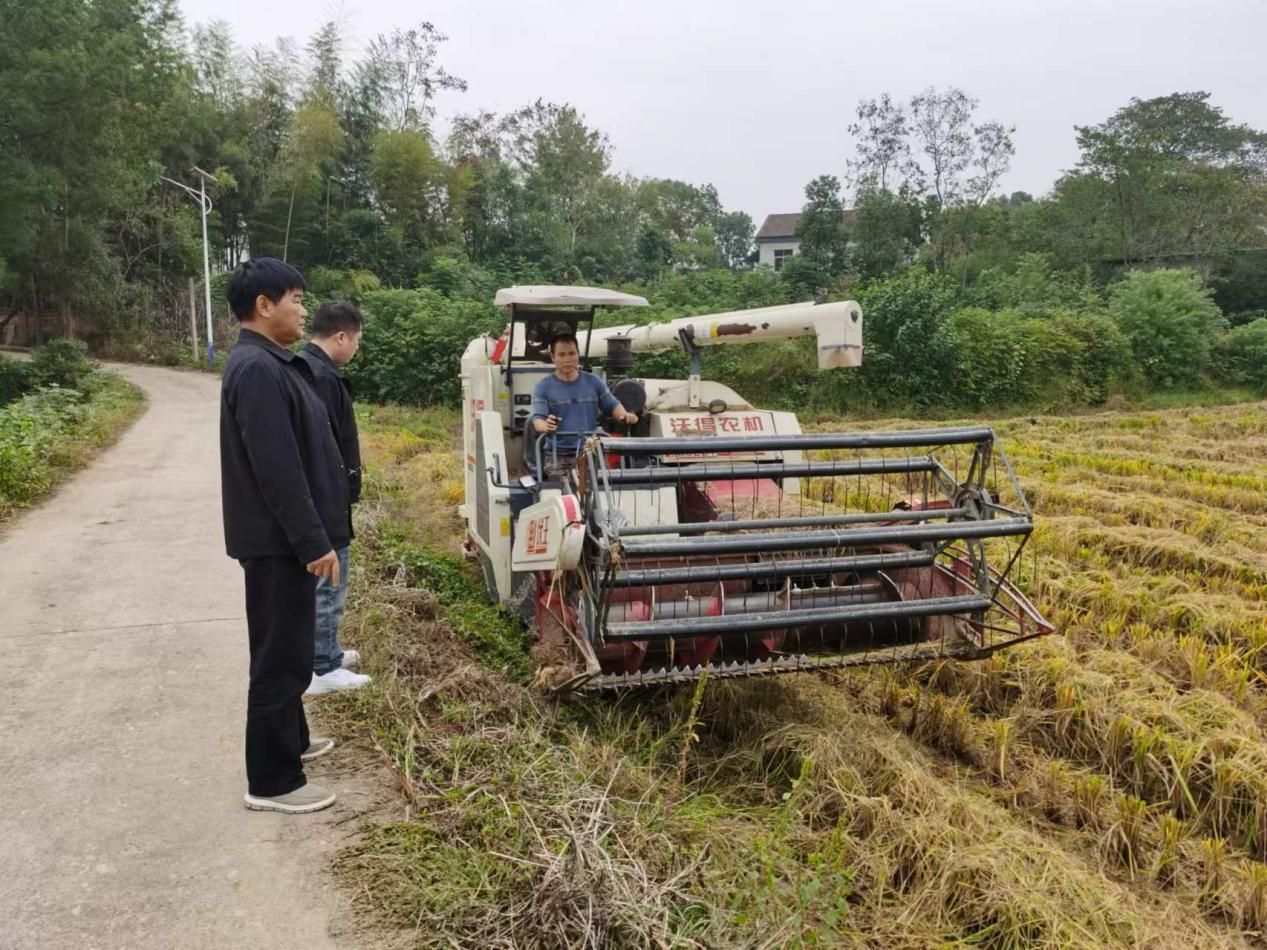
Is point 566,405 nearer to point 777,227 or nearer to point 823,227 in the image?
point 823,227

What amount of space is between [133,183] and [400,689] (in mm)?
26954

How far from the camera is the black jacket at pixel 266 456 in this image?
2730mm

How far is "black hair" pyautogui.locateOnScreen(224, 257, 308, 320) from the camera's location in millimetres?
2881

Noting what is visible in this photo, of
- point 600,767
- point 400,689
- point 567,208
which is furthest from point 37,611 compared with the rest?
point 567,208

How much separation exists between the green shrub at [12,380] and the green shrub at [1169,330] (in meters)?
26.9

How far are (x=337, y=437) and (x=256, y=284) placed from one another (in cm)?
106

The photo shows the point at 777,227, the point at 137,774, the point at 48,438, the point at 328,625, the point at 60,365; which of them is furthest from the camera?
the point at 777,227

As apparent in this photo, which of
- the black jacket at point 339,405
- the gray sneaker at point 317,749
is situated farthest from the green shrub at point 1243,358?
the gray sneaker at point 317,749

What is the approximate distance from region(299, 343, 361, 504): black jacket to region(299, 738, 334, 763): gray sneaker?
38.5 inches

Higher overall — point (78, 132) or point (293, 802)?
point (78, 132)

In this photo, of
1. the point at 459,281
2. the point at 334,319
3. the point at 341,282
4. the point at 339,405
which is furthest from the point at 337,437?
the point at 341,282

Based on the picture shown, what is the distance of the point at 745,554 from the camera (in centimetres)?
398

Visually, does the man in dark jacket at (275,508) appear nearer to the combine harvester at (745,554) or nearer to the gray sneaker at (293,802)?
the gray sneaker at (293,802)

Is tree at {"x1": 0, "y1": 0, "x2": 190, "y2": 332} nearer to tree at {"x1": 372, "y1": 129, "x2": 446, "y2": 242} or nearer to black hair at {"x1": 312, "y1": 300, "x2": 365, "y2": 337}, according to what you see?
tree at {"x1": 372, "y1": 129, "x2": 446, "y2": 242}
